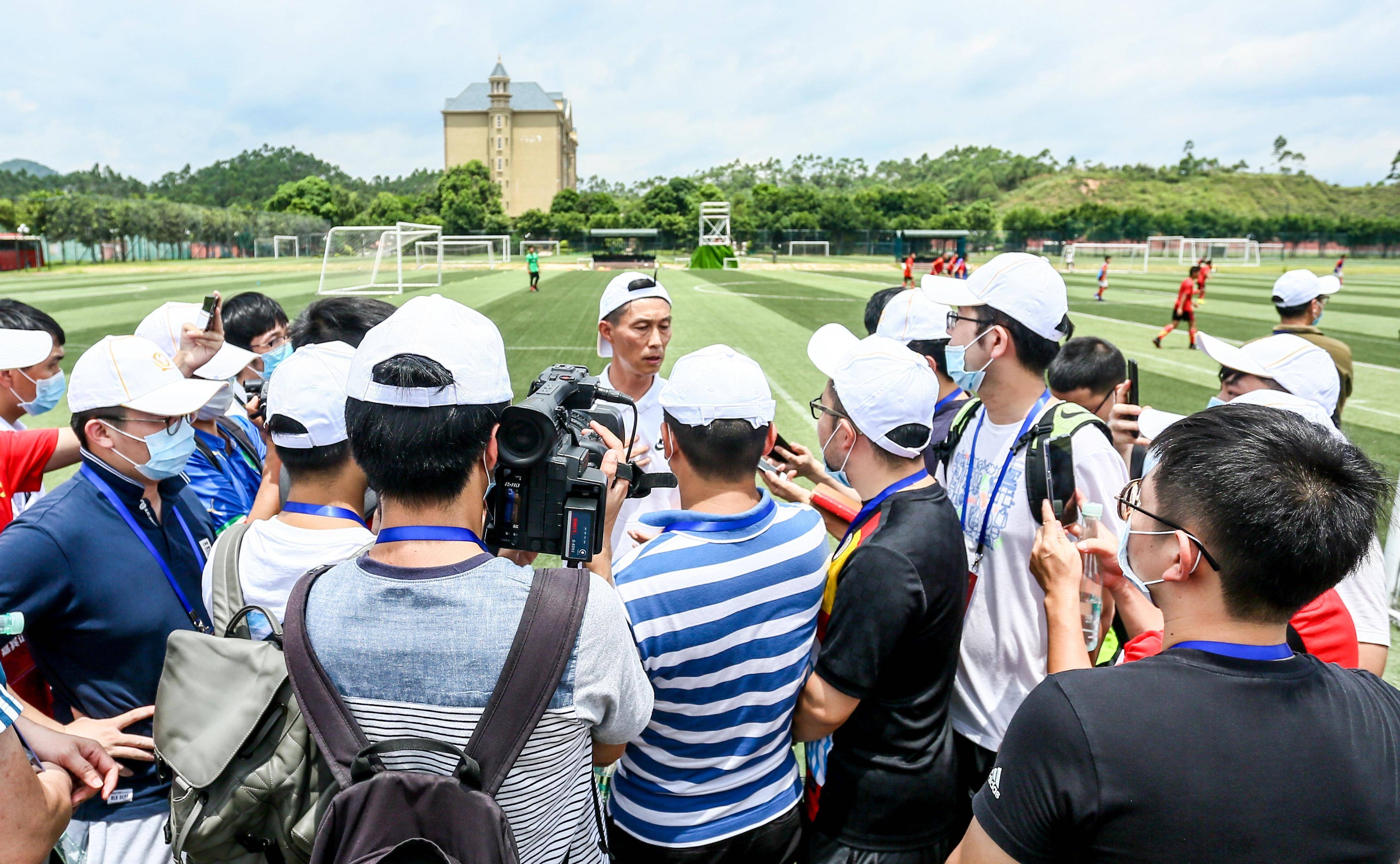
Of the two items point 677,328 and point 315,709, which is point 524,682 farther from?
point 677,328

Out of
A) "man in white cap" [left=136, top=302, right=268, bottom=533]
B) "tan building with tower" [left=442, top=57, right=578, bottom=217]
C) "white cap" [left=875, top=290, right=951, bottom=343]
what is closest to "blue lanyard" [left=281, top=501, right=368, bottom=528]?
"man in white cap" [left=136, top=302, right=268, bottom=533]

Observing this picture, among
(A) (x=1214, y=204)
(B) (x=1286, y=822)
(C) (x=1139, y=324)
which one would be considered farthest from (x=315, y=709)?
(A) (x=1214, y=204)

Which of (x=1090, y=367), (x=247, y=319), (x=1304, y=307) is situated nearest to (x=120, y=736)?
(x=247, y=319)

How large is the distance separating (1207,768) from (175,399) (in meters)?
3.13

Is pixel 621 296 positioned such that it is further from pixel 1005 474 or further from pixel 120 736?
pixel 120 736

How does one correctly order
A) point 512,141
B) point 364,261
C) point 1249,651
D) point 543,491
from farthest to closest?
point 512,141 < point 364,261 < point 543,491 < point 1249,651

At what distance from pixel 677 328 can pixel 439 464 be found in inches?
662

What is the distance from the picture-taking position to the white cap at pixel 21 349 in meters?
3.69

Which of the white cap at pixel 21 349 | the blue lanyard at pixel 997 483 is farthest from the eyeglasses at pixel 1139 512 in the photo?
the white cap at pixel 21 349

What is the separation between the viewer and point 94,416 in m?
→ 2.63

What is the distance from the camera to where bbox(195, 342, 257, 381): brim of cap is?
3975mm

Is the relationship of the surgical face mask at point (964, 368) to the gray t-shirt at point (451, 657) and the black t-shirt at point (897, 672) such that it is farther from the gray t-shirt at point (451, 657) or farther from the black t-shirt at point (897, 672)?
the gray t-shirt at point (451, 657)

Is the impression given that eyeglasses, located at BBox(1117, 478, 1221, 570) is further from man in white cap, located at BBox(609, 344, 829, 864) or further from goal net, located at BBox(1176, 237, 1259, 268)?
goal net, located at BBox(1176, 237, 1259, 268)

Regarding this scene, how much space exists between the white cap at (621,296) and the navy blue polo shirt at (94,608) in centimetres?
240
